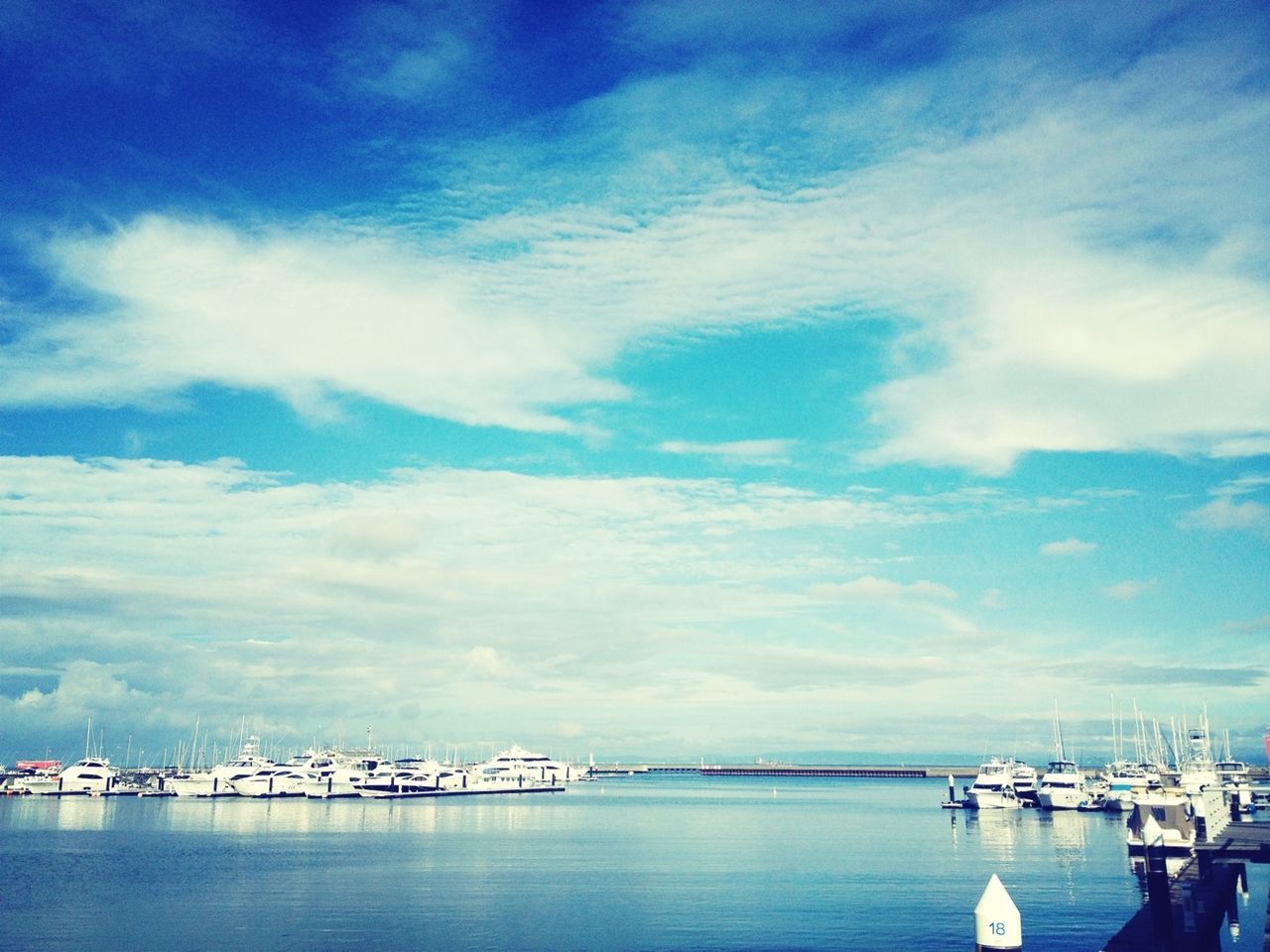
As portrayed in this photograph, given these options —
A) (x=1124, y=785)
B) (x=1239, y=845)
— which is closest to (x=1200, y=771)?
(x=1124, y=785)

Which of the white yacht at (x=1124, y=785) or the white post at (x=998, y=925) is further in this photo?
the white yacht at (x=1124, y=785)

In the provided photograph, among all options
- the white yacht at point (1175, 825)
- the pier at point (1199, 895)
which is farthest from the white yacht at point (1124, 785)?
the white yacht at point (1175, 825)

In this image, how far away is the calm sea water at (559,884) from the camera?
49.2 m

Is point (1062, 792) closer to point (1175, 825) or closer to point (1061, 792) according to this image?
point (1061, 792)

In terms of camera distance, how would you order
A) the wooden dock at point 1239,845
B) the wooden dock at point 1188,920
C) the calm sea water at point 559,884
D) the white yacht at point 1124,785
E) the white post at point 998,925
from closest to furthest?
the white post at point 998,925 < the wooden dock at point 1188,920 < the calm sea water at point 559,884 < the wooden dock at point 1239,845 < the white yacht at point 1124,785

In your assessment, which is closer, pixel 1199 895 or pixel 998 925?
pixel 998 925

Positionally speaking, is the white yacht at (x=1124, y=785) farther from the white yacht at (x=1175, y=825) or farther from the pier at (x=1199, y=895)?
the white yacht at (x=1175, y=825)

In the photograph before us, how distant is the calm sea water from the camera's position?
4922 cm

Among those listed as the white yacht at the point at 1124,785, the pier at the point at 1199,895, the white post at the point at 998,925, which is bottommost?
the white yacht at the point at 1124,785

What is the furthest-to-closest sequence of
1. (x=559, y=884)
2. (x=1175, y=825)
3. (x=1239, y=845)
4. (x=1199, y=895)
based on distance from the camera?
1. (x=559, y=884)
2. (x=1239, y=845)
3. (x=1175, y=825)
4. (x=1199, y=895)

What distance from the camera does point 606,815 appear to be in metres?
150

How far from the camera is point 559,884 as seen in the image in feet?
223

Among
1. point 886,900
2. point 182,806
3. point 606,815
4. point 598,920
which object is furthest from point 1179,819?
point 182,806

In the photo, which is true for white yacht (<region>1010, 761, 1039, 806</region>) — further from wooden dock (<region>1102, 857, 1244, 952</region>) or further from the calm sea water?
wooden dock (<region>1102, 857, 1244, 952</region>)
